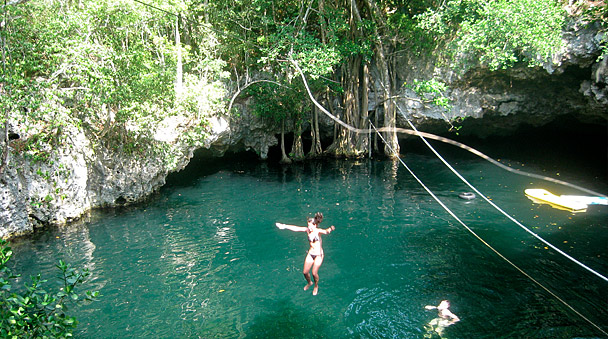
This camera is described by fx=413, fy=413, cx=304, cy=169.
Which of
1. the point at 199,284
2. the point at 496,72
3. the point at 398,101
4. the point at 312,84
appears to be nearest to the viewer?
the point at 199,284

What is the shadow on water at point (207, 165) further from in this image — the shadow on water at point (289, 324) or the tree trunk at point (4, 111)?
the shadow on water at point (289, 324)

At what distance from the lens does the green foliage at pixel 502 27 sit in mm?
14906

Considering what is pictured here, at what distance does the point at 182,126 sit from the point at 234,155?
28.3 ft

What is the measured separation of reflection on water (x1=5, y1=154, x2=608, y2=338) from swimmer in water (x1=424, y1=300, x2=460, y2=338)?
0.09 metres

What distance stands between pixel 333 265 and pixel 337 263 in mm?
149

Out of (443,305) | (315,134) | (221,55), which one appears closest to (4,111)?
(221,55)

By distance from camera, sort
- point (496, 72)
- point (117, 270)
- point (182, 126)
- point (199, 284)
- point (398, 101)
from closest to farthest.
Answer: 1. point (199, 284)
2. point (117, 270)
3. point (182, 126)
4. point (496, 72)
5. point (398, 101)

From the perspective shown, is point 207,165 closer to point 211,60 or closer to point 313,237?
point 211,60

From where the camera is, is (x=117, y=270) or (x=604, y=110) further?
(x=604, y=110)

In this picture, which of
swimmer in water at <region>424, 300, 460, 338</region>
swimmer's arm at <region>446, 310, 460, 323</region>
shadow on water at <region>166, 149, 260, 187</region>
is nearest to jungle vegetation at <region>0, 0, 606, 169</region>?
shadow on water at <region>166, 149, 260, 187</region>

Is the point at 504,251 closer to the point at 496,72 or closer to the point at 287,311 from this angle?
the point at 287,311

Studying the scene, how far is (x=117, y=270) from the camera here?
997 cm

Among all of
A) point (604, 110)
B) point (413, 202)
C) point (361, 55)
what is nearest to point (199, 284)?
point (413, 202)

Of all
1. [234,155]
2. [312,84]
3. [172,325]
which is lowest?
[172,325]
